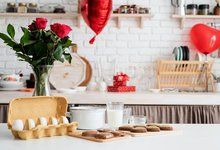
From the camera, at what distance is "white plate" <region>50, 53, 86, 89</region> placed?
404 cm

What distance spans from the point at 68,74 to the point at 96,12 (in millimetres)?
729

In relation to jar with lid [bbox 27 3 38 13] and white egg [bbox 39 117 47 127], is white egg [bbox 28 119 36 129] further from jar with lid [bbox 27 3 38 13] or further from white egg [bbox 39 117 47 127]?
jar with lid [bbox 27 3 38 13]

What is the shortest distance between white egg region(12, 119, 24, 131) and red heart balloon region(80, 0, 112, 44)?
7.77ft

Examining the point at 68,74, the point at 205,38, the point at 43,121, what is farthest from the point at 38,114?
the point at 205,38

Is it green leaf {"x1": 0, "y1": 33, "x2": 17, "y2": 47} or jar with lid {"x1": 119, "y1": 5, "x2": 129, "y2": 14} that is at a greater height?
jar with lid {"x1": 119, "y1": 5, "x2": 129, "y2": 14}

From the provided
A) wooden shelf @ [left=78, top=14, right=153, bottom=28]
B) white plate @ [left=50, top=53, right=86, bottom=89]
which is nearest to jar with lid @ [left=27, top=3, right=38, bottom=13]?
wooden shelf @ [left=78, top=14, right=153, bottom=28]

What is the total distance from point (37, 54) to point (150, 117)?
212cm

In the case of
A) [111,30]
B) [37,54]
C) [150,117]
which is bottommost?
[150,117]

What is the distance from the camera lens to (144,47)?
14.2 ft

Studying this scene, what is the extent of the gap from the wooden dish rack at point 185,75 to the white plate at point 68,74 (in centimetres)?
81

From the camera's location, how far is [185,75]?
14.0 ft

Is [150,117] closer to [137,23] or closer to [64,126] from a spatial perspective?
[137,23]

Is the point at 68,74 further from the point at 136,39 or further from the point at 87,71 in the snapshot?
the point at 136,39

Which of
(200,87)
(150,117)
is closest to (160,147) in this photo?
(150,117)
